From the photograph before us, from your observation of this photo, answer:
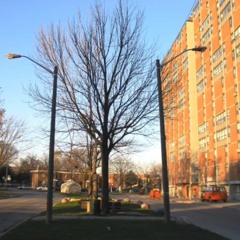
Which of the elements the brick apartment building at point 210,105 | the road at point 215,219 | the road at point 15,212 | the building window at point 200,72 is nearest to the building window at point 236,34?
the brick apartment building at point 210,105

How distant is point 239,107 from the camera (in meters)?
62.3

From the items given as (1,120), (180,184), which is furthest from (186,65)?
(1,120)

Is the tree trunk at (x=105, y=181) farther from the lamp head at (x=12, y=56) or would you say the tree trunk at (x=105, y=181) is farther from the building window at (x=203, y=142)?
the building window at (x=203, y=142)

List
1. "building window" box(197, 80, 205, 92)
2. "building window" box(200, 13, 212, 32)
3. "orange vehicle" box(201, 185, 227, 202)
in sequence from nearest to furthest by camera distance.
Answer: "orange vehicle" box(201, 185, 227, 202)
"building window" box(200, 13, 212, 32)
"building window" box(197, 80, 205, 92)

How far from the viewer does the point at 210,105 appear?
77188mm

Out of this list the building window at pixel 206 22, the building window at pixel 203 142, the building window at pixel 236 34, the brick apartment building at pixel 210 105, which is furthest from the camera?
the building window at pixel 203 142

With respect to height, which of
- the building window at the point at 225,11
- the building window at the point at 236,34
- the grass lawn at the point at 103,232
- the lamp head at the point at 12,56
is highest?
the building window at the point at 225,11

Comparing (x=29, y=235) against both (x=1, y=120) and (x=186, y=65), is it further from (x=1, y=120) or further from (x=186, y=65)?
(x=186, y=65)

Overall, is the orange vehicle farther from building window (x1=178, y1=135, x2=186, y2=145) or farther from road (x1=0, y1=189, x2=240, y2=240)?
building window (x1=178, y1=135, x2=186, y2=145)

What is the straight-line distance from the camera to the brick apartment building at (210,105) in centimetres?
6531

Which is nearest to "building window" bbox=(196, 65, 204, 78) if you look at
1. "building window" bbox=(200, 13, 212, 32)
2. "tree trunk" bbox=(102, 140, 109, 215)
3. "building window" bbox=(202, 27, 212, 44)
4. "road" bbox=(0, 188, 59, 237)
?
"building window" bbox=(202, 27, 212, 44)

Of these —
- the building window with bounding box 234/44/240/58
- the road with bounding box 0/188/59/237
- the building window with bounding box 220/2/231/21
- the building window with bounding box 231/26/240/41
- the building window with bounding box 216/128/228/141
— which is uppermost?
the building window with bounding box 220/2/231/21

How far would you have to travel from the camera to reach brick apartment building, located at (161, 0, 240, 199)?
6531cm

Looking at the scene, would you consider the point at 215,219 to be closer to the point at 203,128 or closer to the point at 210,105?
the point at 210,105
